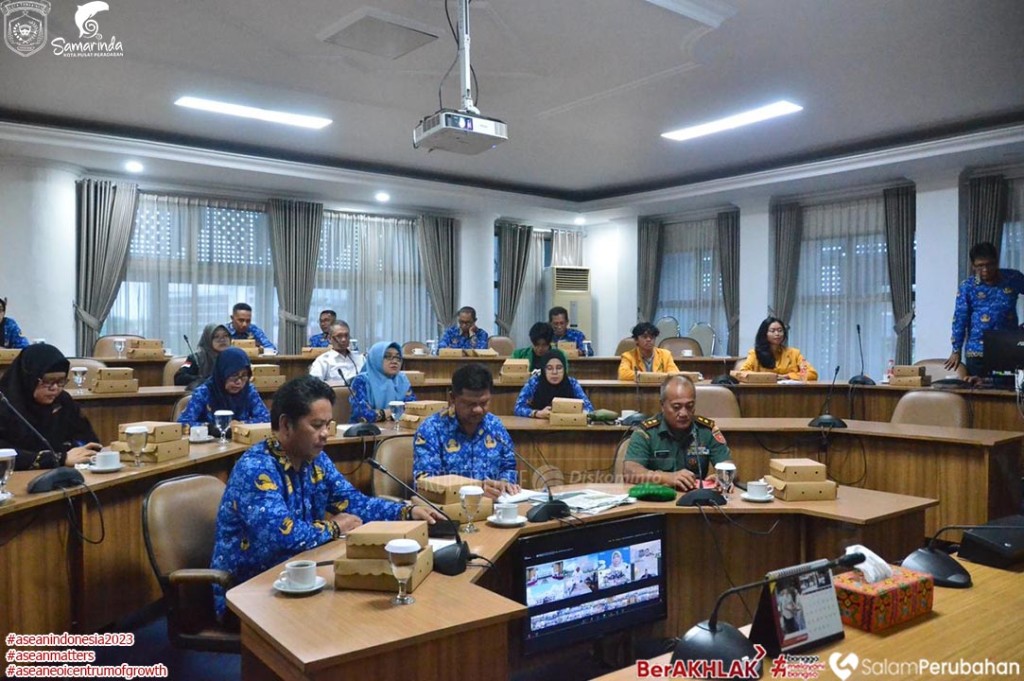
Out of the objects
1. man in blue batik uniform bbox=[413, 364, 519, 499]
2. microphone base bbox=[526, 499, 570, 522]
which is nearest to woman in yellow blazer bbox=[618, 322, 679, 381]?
man in blue batik uniform bbox=[413, 364, 519, 499]

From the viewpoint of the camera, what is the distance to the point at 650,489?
9.52ft

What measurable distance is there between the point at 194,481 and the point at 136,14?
119 inches

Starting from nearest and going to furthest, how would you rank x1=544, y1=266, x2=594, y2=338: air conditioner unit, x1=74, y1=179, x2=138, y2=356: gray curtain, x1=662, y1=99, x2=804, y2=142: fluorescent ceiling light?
x1=662, y1=99, x2=804, y2=142: fluorescent ceiling light, x1=74, y1=179, x2=138, y2=356: gray curtain, x1=544, y1=266, x2=594, y2=338: air conditioner unit

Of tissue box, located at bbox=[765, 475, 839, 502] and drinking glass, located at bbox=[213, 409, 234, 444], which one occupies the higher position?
drinking glass, located at bbox=[213, 409, 234, 444]

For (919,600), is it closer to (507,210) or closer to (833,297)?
(833,297)

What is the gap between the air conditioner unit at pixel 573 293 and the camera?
10727mm

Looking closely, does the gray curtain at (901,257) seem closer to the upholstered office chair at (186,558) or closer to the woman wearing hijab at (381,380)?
the woman wearing hijab at (381,380)

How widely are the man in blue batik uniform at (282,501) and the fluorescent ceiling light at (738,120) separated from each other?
16.4 feet

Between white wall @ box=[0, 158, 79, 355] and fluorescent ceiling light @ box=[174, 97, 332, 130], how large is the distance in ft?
7.22

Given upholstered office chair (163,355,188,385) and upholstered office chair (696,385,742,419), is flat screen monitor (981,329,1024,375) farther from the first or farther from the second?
upholstered office chair (163,355,188,385)

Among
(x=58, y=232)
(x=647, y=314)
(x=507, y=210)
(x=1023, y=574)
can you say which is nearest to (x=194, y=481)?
(x=1023, y=574)

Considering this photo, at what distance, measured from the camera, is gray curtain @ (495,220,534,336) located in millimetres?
10500

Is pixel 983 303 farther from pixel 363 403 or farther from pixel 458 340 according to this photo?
pixel 458 340

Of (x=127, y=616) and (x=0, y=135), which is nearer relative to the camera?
(x=127, y=616)
